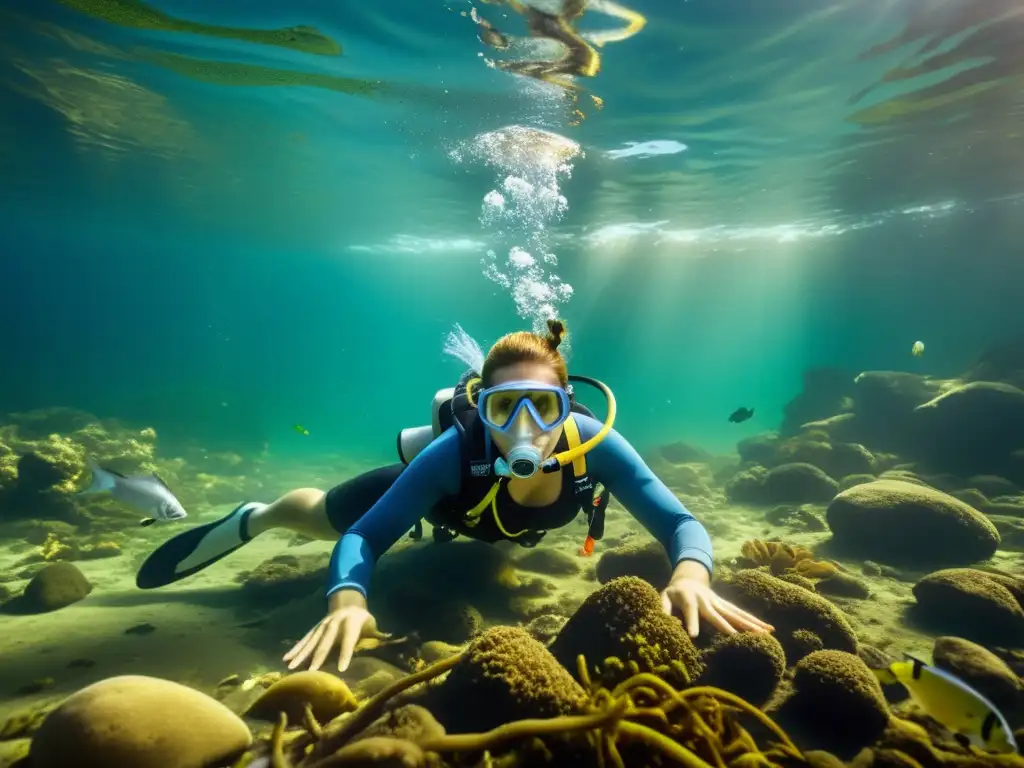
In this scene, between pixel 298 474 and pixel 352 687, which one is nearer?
pixel 352 687

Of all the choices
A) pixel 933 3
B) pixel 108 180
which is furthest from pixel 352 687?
pixel 108 180

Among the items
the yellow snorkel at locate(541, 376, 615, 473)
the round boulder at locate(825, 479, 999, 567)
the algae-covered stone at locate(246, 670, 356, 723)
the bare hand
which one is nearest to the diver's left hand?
the bare hand

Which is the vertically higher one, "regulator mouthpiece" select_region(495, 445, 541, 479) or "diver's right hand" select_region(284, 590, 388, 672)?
"regulator mouthpiece" select_region(495, 445, 541, 479)


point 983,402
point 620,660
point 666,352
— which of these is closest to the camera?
point 620,660

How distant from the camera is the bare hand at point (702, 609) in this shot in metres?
2.79

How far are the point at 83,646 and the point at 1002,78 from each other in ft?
A: 74.0

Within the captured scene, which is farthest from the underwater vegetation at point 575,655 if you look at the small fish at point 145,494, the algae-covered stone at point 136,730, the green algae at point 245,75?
the green algae at point 245,75

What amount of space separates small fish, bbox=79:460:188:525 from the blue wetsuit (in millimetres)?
3830

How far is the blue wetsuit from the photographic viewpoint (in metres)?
3.08

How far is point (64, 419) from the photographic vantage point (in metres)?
22.4

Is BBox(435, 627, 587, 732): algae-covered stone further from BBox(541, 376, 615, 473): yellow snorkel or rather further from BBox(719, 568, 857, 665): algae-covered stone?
BBox(719, 568, 857, 665): algae-covered stone

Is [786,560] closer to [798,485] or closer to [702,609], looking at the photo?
[702,609]

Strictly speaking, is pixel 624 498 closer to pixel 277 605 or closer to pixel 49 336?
pixel 277 605

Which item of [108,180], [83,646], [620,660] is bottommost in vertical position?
[83,646]
